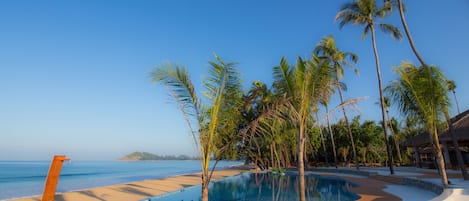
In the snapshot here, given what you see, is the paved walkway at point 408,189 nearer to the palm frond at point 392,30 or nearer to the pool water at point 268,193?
the pool water at point 268,193

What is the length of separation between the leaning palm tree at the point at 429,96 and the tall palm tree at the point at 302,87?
4.60 meters

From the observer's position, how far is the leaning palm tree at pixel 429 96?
8.63 m

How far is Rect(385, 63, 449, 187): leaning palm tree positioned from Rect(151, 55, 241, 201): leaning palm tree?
22.5 ft

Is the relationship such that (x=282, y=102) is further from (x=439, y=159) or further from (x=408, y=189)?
(x=408, y=189)

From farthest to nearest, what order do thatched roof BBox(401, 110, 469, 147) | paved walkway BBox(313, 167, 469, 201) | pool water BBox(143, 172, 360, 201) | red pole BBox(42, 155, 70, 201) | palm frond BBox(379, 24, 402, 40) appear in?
thatched roof BBox(401, 110, 469, 147)
palm frond BBox(379, 24, 402, 40)
pool water BBox(143, 172, 360, 201)
paved walkway BBox(313, 167, 469, 201)
red pole BBox(42, 155, 70, 201)

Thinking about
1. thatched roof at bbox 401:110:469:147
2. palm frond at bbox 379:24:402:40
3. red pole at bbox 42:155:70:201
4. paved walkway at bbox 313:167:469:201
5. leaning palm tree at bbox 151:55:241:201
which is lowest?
paved walkway at bbox 313:167:469:201

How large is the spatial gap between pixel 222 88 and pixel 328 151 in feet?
97.5

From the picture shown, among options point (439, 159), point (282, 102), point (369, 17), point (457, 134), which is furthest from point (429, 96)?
point (457, 134)

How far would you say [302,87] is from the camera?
6023 mm

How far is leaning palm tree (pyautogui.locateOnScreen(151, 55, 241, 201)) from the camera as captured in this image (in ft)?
16.0

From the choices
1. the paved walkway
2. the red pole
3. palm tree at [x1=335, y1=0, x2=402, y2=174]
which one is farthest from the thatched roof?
the red pole

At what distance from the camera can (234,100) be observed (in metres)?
5.26

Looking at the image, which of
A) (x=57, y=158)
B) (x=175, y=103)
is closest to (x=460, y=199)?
(x=175, y=103)

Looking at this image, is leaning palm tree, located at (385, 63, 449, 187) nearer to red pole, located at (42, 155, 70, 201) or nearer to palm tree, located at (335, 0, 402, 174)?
palm tree, located at (335, 0, 402, 174)
